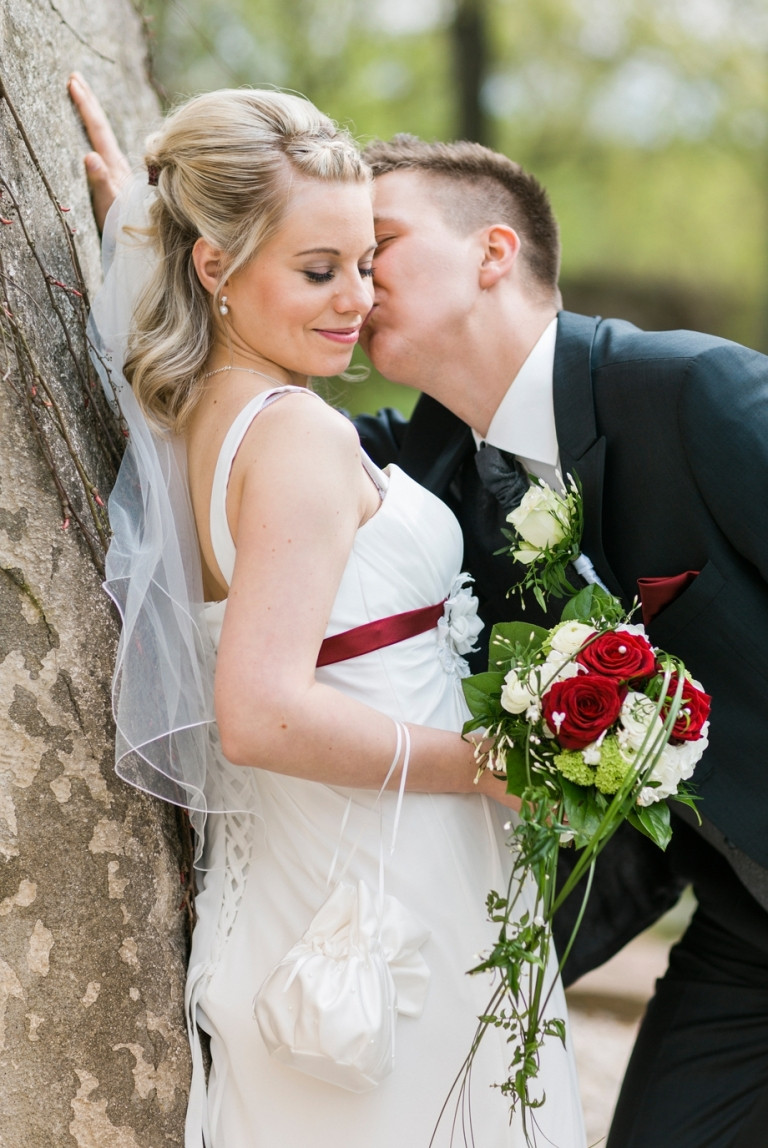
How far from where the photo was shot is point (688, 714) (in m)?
1.89

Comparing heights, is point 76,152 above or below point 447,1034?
above

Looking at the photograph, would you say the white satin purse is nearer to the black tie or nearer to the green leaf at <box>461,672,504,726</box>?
the green leaf at <box>461,672,504,726</box>

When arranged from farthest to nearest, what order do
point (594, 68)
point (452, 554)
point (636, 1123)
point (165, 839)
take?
point (594, 68), point (636, 1123), point (452, 554), point (165, 839)

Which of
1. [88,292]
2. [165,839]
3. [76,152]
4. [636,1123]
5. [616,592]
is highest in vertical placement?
[76,152]

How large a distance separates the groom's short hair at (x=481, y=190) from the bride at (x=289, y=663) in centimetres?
81

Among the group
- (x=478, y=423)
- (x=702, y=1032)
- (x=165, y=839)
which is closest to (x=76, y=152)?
(x=478, y=423)

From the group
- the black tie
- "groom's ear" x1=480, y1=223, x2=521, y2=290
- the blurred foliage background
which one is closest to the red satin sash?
the black tie

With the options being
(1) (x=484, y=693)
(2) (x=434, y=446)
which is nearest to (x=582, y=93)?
(2) (x=434, y=446)

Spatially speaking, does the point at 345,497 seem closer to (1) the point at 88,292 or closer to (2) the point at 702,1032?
(1) the point at 88,292

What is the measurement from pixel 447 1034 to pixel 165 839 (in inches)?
26.3

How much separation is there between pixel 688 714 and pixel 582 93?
9952 millimetres

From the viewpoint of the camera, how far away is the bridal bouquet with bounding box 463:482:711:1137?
1.76 metres

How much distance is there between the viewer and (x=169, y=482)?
7.08 feet

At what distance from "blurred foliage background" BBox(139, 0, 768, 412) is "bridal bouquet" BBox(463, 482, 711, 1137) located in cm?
822
